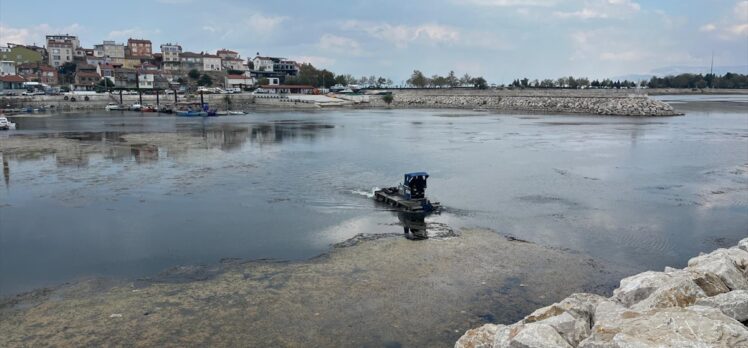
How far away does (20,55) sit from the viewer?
121250mm

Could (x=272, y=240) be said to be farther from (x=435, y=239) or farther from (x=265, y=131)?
(x=265, y=131)

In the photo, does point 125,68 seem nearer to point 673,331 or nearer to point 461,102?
point 461,102

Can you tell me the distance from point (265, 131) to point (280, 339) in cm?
3902

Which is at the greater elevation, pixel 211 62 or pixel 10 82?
pixel 211 62

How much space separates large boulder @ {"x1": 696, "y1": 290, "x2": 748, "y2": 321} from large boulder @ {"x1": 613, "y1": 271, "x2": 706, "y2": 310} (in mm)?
372

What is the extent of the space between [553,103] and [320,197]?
228ft

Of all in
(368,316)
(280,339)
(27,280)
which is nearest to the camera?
(280,339)

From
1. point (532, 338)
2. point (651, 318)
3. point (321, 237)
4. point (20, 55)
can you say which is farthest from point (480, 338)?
point (20, 55)

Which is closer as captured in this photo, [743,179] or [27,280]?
[27,280]

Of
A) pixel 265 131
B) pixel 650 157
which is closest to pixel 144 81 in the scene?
pixel 265 131

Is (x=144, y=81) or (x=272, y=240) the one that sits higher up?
(x=144, y=81)

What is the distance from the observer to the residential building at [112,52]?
124m

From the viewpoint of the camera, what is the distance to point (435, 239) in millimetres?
14914

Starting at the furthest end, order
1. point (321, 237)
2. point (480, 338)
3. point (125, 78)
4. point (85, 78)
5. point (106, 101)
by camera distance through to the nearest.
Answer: point (125, 78)
point (85, 78)
point (106, 101)
point (321, 237)
point (480, 338)
